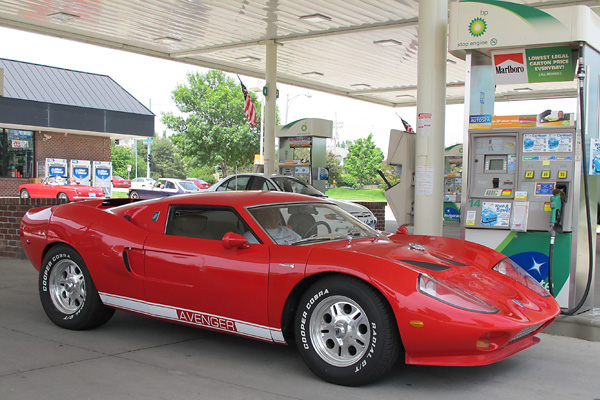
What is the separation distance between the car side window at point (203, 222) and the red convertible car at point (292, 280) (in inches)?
0.5

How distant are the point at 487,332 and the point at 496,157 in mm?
3592

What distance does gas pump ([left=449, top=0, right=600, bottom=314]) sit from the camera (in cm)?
630

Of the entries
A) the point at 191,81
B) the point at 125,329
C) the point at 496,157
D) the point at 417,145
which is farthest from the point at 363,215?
the point at 191,81

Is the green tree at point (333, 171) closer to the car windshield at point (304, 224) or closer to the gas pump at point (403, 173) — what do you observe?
the gas pump at point (403, 173)

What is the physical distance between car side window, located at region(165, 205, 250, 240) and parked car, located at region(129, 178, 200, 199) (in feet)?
71.1

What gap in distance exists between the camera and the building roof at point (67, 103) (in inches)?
1192

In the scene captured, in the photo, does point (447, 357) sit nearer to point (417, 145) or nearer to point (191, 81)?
point (417, 145)

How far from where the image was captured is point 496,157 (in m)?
6.94

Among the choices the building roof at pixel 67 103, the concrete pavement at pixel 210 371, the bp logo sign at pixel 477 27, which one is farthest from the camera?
the building roof at pixel 67 103

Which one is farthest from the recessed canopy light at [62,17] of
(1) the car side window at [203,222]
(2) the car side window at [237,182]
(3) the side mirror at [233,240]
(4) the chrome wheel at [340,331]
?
(4) the chrome wheel at [340,331]

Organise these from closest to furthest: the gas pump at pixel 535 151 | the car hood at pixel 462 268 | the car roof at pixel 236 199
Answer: the car hood at pixel 462 268, the car roof at pixel 236 199, the gas pump at pixel 535 151

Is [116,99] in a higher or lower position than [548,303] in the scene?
higher

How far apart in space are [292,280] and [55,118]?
30059mm

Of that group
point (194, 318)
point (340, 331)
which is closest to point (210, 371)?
point (194, 318)
